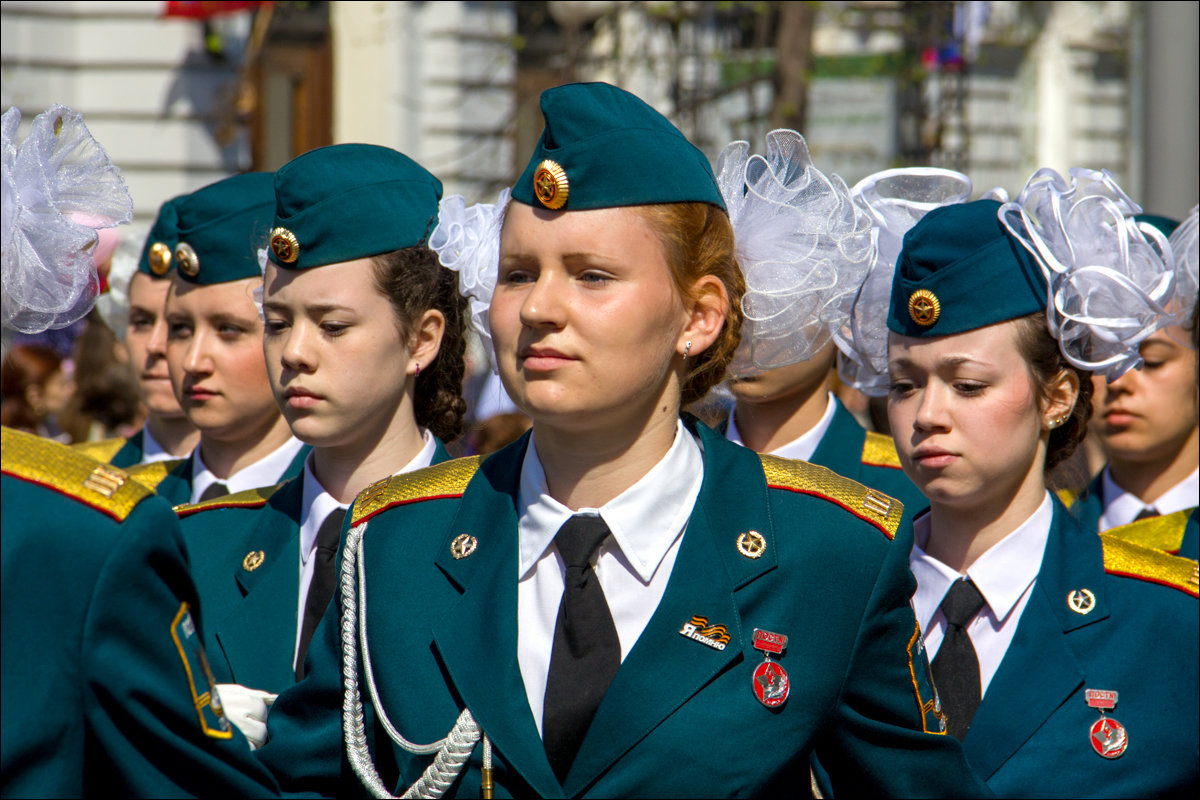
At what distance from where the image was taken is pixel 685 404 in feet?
9.74

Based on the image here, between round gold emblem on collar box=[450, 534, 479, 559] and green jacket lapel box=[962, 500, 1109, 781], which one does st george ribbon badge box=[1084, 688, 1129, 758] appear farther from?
round gold emblem on collar box=[450, 534, 479, 559]

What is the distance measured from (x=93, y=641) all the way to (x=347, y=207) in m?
1.68

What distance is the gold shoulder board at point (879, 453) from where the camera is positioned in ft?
14.8

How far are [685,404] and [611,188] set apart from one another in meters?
0.54

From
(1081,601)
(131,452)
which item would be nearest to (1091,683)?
(1081,601)

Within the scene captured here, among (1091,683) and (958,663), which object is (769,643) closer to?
(958,663)

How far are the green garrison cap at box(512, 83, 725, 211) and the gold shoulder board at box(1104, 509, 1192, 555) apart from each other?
211 cm

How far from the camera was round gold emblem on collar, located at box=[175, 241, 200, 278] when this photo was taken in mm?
4320

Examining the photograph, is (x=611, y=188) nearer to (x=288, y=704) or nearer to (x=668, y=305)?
(x=668, y=305)

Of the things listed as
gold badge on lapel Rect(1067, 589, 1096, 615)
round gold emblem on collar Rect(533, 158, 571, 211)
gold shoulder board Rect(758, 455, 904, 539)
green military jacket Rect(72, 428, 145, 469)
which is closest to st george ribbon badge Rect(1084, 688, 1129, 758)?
gold badge on lapel Rect(1067, 589, 1096, 615)

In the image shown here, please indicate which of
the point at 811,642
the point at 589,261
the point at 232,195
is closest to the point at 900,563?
the point at 811,642

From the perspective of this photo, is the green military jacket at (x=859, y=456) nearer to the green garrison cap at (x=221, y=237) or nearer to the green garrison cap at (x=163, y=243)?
the green garrison cap at (x=221, y=237)

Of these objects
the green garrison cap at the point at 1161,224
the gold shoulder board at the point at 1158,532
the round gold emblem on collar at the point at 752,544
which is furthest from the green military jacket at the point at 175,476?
the green garrison cap at the point at 1161,224

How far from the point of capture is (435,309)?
12.3ft
